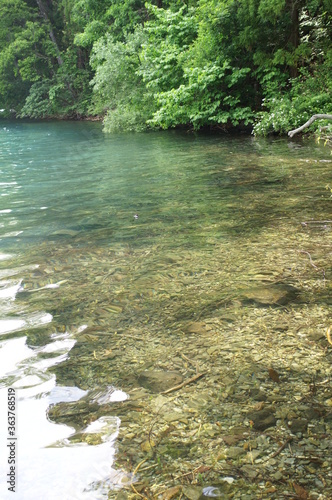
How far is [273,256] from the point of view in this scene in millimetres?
3961

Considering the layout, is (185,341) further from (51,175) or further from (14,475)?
(51,175)

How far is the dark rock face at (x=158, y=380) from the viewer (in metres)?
2.35

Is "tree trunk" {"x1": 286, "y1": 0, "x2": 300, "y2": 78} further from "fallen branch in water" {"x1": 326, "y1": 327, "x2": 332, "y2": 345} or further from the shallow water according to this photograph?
"fallen branch in water" {"x1": 326, "y1": 327, "x2": 332, "y2": 345}

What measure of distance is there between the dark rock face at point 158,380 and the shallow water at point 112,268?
0.35 ft

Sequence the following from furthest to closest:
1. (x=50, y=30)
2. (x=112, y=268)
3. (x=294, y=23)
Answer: (x=50, y=30), (x=294, y=23), (x=112, y=268)

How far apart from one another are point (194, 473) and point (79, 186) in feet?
23.3

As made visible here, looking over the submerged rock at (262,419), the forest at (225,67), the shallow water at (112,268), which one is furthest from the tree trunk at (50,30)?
the submerged rock at (262,419)

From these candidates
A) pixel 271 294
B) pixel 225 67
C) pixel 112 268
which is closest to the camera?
pixel 271 294

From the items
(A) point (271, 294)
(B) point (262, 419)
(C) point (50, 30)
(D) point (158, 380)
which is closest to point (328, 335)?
(A) point (271, 294)

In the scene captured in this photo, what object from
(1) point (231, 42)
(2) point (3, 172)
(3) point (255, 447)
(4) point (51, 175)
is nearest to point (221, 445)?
(3) point (255, 447)

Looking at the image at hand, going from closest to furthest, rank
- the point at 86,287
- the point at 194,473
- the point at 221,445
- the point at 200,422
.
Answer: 1. the point at 194,473
2. the point at 221,445
3. the point at 200,422
4. the point at 86,287

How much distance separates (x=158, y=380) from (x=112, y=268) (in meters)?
1.78

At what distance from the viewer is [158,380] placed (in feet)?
7.89

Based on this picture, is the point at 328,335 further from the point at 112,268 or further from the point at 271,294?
the point at 112,268
